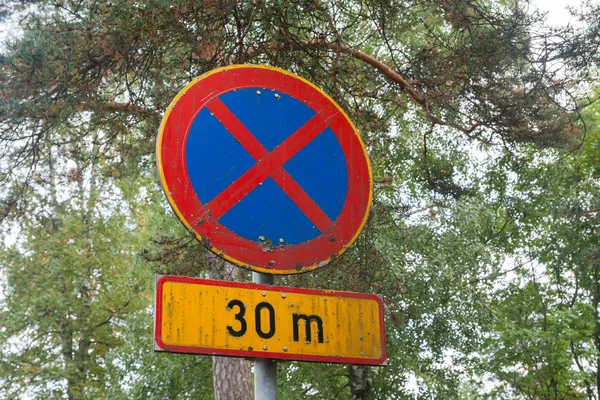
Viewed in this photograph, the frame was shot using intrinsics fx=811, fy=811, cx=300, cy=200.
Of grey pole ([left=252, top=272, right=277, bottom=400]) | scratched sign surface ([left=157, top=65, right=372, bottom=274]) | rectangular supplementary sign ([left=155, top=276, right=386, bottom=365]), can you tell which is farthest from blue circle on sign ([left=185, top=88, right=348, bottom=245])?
grey pole ([left=252, top=272, right=277, bottom=400])

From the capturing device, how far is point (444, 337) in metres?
14.8

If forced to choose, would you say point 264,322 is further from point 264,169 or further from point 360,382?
point 360,382

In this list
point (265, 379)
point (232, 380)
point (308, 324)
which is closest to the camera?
point (265, 379)

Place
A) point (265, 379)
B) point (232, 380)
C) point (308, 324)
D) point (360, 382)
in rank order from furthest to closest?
1. point (360, 382)
2. point (232, 380)
3. point (308, 324)
4. point (265, 379)

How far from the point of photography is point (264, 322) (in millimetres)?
2641

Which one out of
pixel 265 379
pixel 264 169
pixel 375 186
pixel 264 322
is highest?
pixel 375 186

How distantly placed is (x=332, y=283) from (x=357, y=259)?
80cm

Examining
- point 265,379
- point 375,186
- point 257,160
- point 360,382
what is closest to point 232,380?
point 375,186

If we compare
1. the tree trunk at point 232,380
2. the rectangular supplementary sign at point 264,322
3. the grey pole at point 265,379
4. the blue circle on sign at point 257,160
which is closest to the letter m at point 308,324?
the rectangular supplementary sign at point 264,322

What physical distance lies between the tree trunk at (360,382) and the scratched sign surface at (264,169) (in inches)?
495

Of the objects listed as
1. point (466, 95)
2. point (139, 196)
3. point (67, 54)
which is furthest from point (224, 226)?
point (139, 196)

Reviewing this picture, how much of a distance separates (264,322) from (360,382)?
13.1 m

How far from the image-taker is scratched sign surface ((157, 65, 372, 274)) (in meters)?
2.75

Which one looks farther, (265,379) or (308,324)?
(308,324)
